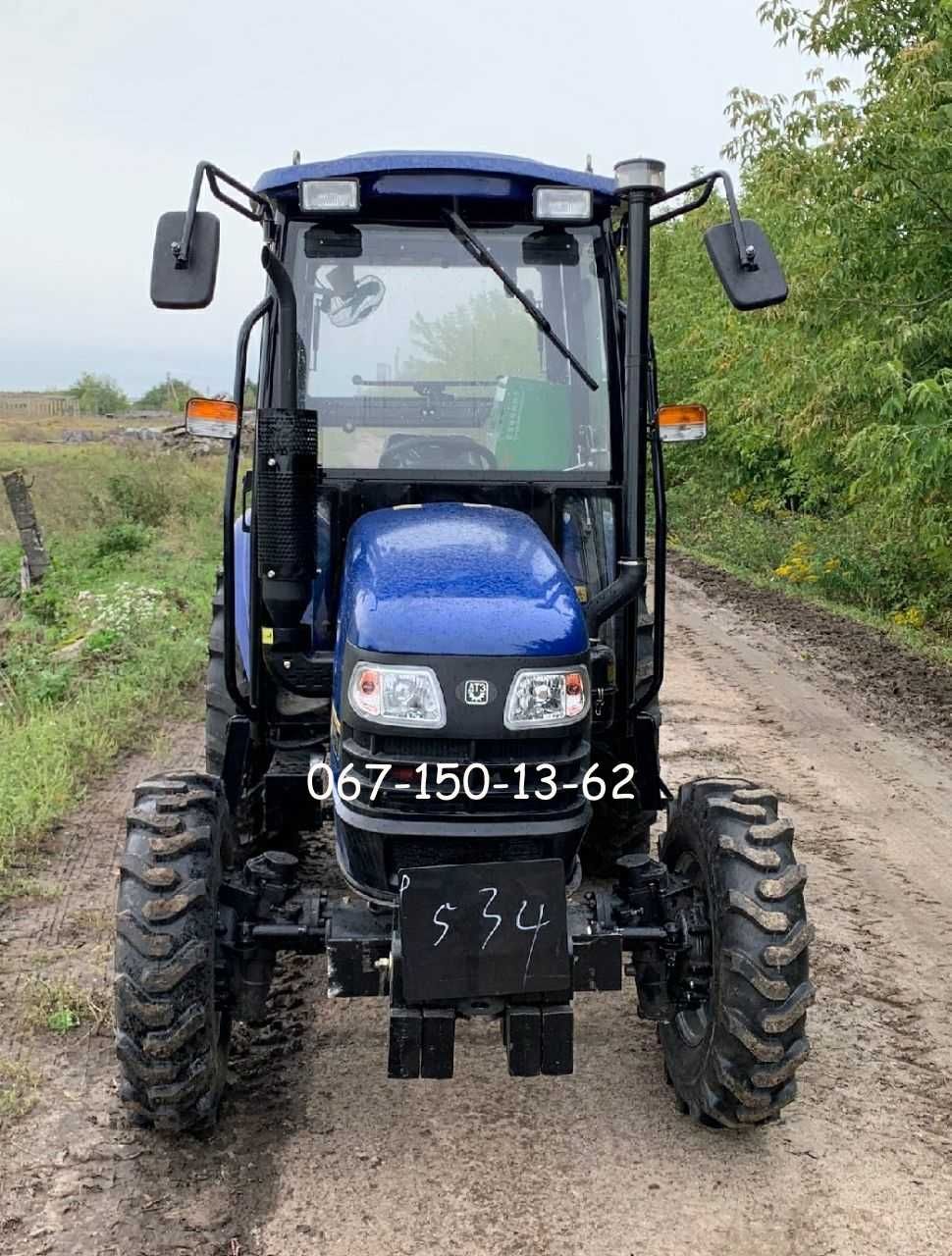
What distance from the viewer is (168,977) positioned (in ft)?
10.7

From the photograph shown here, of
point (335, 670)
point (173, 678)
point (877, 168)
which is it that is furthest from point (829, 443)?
point (335, 670)

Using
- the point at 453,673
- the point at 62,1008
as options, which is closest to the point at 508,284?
the point at 453,673

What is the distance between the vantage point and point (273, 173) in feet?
13.2

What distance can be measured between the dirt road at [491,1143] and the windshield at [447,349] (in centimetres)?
189

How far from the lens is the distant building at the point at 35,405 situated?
6675 centimetres

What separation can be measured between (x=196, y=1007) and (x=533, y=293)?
2477 mm

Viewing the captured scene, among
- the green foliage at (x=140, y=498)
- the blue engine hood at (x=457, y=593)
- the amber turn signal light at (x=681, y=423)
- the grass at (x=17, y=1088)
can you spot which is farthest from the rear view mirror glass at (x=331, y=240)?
the green foliage at (x=140, y=498)

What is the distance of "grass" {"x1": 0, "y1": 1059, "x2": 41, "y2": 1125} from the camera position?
3598 millimetres

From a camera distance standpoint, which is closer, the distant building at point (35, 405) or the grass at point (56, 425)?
the grass at point (56, 425)

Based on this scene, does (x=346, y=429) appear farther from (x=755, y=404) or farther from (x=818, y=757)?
(x=755, y=404)

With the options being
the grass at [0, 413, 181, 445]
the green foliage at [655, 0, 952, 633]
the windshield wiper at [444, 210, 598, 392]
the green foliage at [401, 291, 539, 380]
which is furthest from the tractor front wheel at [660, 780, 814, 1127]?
the grass at [0, 413, 181, 445]

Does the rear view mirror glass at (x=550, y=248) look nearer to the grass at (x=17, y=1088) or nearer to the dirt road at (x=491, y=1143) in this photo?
the dirt road at (x=491, y=1143)

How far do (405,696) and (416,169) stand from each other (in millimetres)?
1760

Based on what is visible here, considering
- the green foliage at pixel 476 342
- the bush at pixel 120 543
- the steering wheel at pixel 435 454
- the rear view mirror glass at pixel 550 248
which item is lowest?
the bush at pixel 120 543
